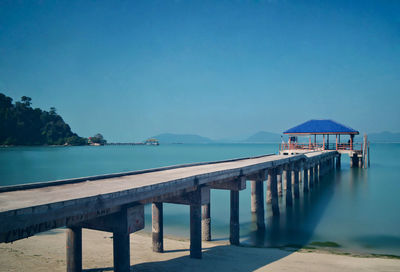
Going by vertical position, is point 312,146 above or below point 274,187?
above

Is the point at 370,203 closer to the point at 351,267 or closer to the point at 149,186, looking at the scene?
the point at 351,267

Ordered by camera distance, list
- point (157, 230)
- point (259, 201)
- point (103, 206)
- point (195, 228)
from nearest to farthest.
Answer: point (103, 206)
point (195, 228)
point (157, 230)
point (259, 201)

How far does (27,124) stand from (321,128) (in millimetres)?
103197

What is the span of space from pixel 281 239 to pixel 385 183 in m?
24.4

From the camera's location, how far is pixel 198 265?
368 inches

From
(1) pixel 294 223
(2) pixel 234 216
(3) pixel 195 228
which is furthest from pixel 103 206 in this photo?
(1) pixel 294 223

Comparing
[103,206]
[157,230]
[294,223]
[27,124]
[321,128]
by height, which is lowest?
[294,223]

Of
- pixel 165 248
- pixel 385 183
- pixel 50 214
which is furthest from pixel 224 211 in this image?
pixel 385 183

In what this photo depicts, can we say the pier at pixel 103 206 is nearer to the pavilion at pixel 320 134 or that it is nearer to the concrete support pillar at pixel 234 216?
the concrete support pillar at pixel 234 216

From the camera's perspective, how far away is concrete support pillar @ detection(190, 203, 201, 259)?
30.3ft

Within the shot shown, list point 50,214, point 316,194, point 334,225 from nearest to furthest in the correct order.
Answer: point 50,214, point 334,225, point 316,194

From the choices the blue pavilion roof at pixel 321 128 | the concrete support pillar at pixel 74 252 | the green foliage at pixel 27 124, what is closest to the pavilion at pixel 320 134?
the blue pavilion roof at pixel 321 128

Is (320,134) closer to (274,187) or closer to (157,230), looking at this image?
(274,187)

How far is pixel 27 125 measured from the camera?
367 feet
